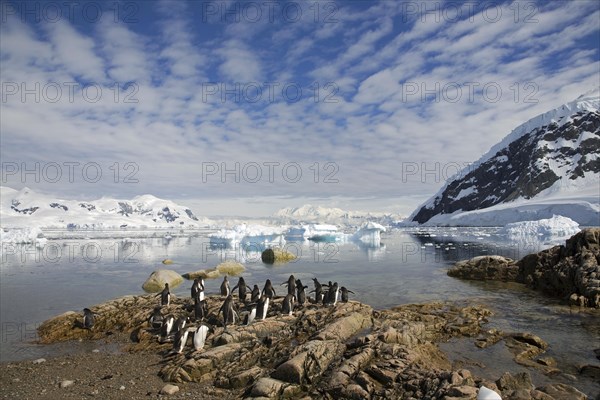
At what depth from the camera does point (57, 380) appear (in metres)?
8.13

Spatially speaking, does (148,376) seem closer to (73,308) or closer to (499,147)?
(73,308)

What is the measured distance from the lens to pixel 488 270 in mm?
20844

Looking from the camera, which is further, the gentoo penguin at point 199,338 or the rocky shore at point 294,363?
the gentoo penguin at point 199,338

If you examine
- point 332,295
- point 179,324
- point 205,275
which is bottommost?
point 205,275

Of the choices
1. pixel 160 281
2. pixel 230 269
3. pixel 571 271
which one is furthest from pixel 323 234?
pixel 571 271

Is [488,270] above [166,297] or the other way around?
the other way around

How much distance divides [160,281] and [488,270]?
17.0 meters

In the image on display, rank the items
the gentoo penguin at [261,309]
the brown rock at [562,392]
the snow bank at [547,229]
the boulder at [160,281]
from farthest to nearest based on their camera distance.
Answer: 1. the snow bank at [547,229]
2. the boulder at [160,281]
3. the gentoo penguin at [261,309]
4. the brown rock at [562,392]

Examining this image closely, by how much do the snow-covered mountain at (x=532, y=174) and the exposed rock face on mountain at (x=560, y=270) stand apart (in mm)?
67896

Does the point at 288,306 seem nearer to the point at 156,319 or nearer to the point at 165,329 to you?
the point at 165,329

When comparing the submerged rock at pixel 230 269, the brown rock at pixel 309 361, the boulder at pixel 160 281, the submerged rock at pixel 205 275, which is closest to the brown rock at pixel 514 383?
the brown rock at pixel 309 361

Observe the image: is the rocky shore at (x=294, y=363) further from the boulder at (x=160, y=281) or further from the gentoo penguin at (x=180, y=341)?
the boulder at (x=160, y=281)

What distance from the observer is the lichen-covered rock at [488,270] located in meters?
20.1

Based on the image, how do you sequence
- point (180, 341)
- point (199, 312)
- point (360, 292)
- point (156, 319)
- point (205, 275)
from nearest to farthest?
1. point (180, 341)
2. point (156, 319)
3. point (199, 312)
4. point (360, 292)
5. point (205, 275)
